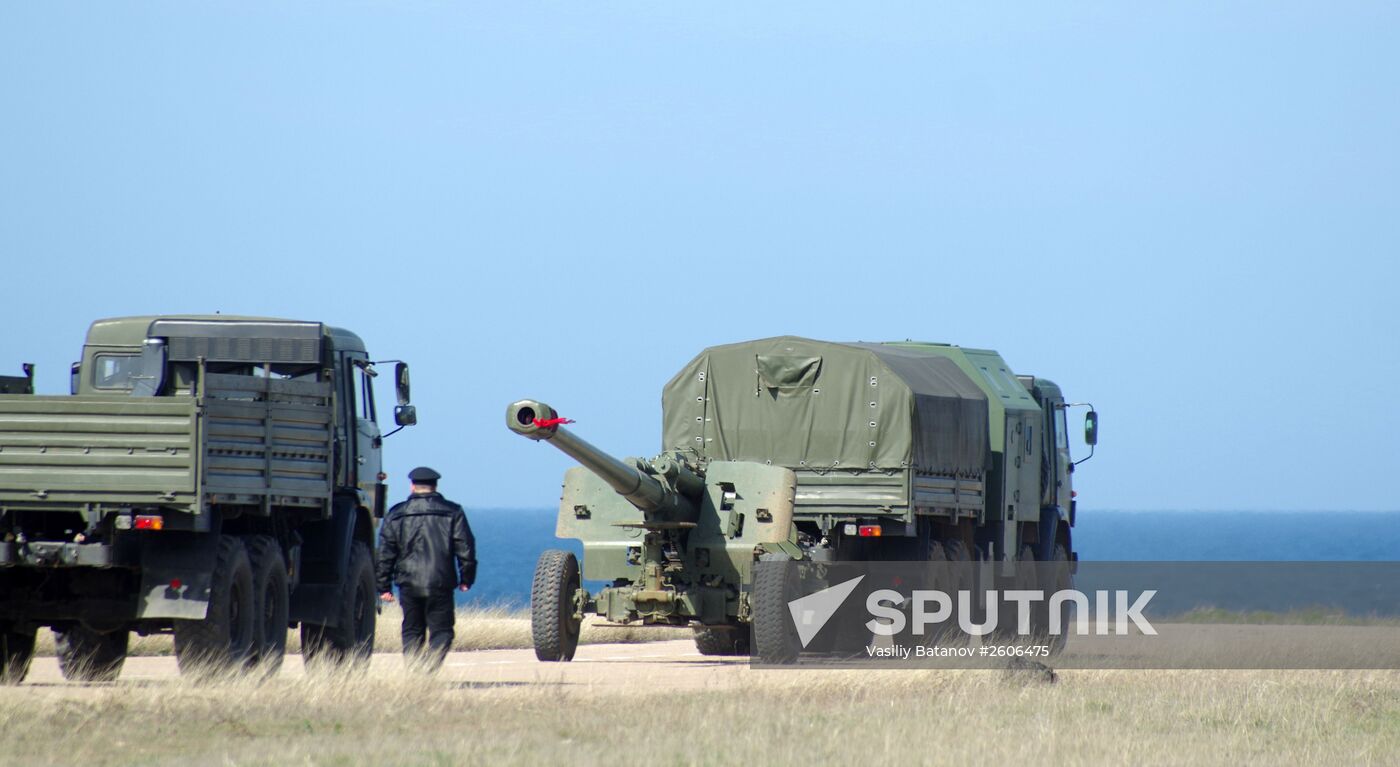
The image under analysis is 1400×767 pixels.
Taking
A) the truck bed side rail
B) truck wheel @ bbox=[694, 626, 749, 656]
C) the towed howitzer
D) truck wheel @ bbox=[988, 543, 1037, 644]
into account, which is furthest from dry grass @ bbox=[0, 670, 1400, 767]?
truck wheel @ bbox=[988, 543, 1037, 644]

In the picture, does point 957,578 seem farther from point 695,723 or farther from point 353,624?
point 695,723

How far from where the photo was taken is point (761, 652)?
20031 mm

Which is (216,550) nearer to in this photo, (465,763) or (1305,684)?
(465,763)

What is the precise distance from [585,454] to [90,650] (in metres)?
4.37

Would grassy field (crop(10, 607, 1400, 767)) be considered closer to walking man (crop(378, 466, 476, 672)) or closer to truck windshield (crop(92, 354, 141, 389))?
walking man (crop(378, 466, 476, 672))

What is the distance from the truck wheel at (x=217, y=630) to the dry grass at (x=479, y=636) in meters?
5.93

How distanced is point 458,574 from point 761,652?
4233 millimetres

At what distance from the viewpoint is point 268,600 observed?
1688 centimetres

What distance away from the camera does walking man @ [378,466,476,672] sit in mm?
16562

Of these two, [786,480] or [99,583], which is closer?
[99,583]

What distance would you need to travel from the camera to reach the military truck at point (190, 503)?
49.1ft

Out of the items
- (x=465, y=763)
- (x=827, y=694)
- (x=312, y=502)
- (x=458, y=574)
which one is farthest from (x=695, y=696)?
(x=465, y=763)

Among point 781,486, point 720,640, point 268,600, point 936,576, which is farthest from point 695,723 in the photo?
point 720,640

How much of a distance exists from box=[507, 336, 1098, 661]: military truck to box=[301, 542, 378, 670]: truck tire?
2.00 meters
